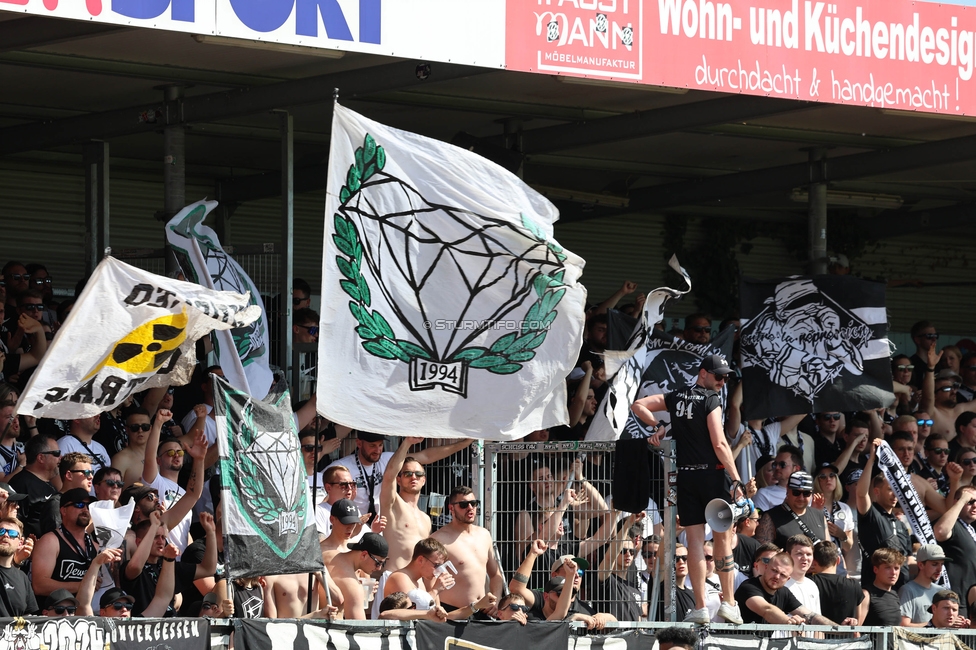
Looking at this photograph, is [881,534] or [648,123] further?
[648,123]

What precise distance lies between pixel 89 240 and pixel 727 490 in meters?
6.72

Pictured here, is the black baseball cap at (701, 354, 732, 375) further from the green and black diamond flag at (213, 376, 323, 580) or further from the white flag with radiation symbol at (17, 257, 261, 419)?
the white flag with radiation symbol at (17, 257, 261, 419)

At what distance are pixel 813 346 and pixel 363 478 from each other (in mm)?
5232

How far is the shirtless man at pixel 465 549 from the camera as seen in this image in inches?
448

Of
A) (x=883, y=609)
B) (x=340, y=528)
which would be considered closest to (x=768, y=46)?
(x=883, y=609)

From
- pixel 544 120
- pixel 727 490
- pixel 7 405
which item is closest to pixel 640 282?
pixel 544 120

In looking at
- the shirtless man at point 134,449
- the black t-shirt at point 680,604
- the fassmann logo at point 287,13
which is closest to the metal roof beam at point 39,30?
the fassmann logo at point 287,13

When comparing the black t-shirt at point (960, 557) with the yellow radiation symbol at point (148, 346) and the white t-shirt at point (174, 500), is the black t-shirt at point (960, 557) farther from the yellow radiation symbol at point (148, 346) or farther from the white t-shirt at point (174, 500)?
the yellow radiation symbol at point (148, 346)

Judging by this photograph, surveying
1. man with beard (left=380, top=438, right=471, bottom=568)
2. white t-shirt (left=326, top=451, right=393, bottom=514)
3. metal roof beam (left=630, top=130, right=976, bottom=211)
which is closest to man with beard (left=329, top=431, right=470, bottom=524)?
white t-shirt (left=326, top=451, right=393, bottom=514)

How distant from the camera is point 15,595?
930 centimetres

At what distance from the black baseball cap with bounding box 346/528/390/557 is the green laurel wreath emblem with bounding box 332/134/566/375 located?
1.19 meters

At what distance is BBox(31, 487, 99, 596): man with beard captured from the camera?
10.0 meters

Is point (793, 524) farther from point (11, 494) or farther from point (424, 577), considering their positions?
point (11, 494)

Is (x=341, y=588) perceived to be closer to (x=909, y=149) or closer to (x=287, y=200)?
(x=287, y=200)
